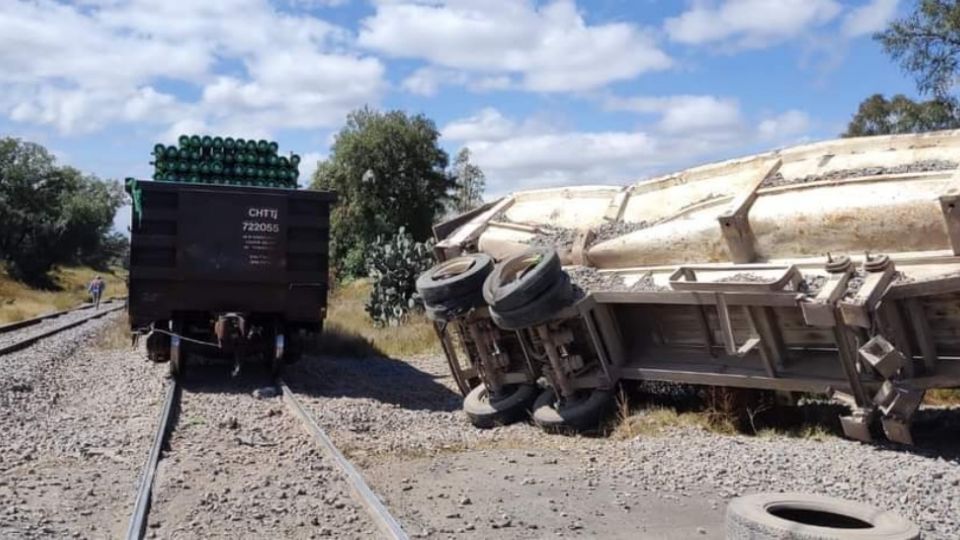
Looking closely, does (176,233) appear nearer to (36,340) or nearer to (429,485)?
(429,485)

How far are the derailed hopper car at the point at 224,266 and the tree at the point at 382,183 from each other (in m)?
29.5

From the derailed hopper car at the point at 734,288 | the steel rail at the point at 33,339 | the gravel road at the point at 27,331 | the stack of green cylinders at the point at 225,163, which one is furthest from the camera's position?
the gravel road at the point at 27,331

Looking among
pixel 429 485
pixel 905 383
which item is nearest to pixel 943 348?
pixel 905 383

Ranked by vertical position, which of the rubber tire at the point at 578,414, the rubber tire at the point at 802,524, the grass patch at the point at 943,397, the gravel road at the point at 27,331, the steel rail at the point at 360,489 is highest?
the rubber tire at the point at 802,524

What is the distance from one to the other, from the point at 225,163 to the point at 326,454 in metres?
9.29

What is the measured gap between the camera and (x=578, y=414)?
9070 millimetres

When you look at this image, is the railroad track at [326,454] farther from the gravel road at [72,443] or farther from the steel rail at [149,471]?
the gravel road at [72,443]

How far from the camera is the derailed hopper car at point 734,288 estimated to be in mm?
7176

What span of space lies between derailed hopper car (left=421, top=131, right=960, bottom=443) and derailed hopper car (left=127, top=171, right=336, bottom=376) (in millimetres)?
3262

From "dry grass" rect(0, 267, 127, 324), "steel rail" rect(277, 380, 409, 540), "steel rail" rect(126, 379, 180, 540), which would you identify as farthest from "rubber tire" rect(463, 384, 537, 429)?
"dry grass" rect(0, 267, 127, 324)

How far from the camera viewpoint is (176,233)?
1310 cm

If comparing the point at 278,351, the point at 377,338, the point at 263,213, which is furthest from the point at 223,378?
the point at 377,338

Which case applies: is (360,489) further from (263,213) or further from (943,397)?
(263,213)

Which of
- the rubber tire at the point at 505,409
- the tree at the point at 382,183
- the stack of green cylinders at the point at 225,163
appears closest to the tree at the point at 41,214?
the tree at the point at 382,183
